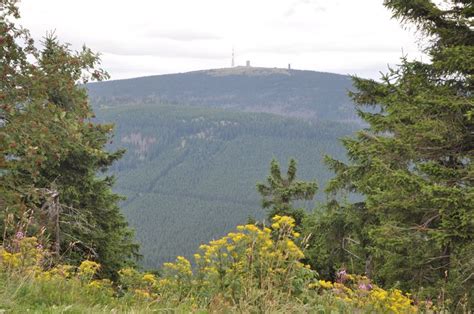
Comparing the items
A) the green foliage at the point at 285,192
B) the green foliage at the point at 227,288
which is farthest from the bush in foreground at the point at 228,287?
the green foliage at the point at 285,192

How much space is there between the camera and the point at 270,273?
490cm

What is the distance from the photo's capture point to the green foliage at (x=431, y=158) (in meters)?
8.01

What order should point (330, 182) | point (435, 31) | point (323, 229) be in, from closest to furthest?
1. point (435, 31)
2. point (330, 182)
3. point (323, 229)

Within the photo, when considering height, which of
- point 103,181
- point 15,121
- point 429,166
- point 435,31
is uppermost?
point 435,31

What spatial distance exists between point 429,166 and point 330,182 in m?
5.31

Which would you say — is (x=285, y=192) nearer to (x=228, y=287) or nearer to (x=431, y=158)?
(x=431, y=158)

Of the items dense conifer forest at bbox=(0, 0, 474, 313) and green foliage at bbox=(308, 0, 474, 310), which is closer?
dense conifer forest at bbox=(0, 0, 474, 313)

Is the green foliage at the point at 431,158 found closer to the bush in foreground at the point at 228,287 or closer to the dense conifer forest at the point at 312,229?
the dense conifer forest at the point at 312,229

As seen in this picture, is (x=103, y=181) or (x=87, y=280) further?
(x=103, y=181)

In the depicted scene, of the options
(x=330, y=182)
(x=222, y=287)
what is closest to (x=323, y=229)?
(x=330, y=182)

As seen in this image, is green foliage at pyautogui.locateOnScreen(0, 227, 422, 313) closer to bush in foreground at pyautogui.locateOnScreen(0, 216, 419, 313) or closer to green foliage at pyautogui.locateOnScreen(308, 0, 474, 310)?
bush in foreground at pyautogui.locateOnScreen(0, 216, 419, 313)

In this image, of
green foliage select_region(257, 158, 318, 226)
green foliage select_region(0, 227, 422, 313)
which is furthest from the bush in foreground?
green foliage select_region(257, 158, 318, 226)

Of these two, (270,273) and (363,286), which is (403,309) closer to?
(363,286)

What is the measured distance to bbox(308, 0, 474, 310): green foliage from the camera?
801 cm
